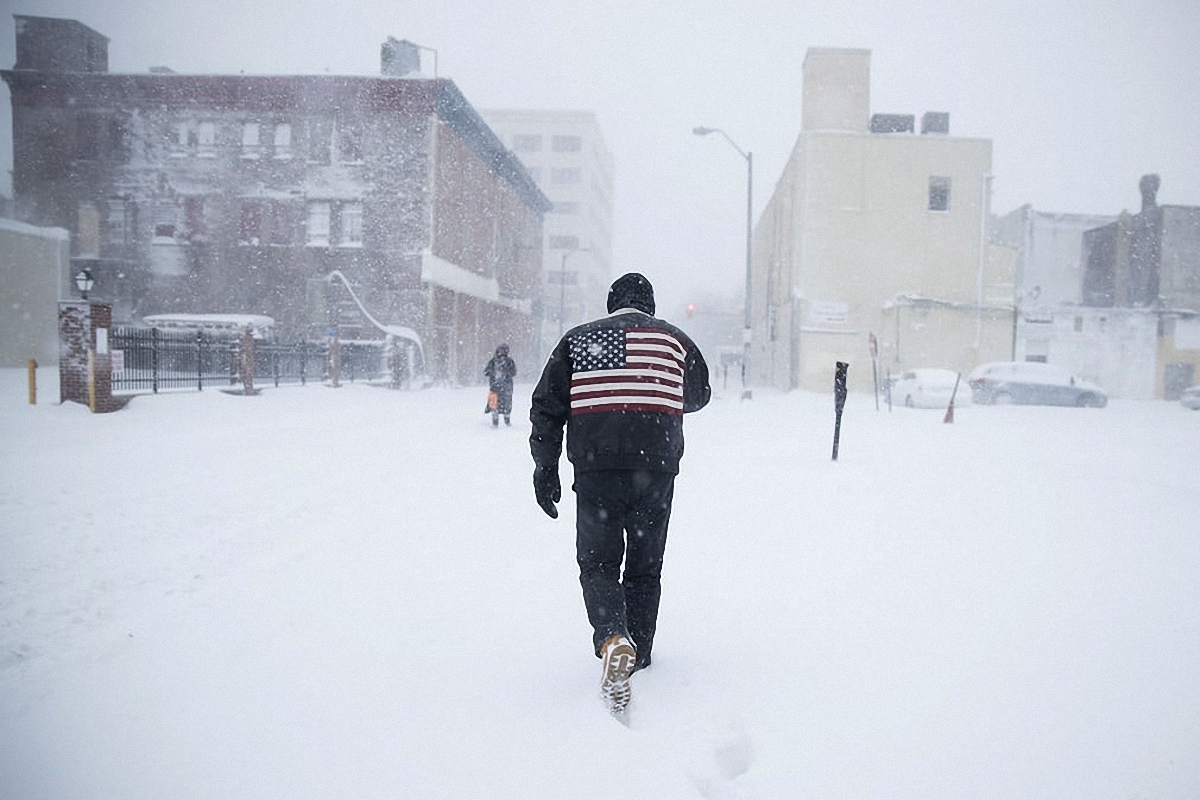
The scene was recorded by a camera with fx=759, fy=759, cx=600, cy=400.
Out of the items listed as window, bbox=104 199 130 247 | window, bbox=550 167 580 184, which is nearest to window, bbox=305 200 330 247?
window, bbox=104 199 130 247

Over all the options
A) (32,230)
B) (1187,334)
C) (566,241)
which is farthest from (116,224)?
(1187,334)

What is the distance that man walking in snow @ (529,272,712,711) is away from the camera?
3188 millimetres

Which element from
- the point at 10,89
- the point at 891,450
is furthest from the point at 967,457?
the point at 10,89

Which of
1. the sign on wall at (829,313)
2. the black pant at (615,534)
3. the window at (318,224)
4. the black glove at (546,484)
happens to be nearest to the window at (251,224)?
the window at (318,224)

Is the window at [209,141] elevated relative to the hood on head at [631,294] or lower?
elevated

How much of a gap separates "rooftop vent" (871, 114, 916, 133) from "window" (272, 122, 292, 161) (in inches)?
953

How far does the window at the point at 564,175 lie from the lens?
76.3m

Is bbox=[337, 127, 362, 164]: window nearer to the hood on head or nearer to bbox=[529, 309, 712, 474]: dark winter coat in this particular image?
the hood on head

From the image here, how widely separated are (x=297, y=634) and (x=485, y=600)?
41.2 inches

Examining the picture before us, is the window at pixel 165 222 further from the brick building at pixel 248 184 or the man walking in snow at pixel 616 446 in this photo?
→ the man walking in snow at pixel 616 446

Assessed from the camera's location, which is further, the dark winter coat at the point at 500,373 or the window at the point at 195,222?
the window at the point at 195,222

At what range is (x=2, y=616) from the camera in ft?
13.6

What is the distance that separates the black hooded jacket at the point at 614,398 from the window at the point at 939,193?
3152 centimetres

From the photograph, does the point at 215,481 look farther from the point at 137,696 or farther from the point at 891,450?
the point at 891,450
